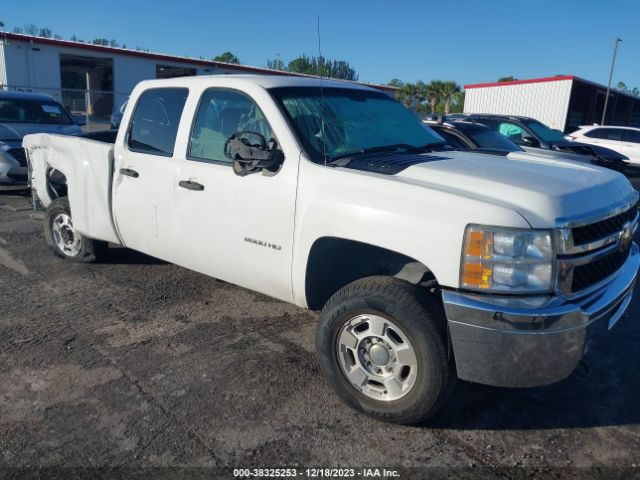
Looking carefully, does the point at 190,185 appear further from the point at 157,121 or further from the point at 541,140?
the point at 541,140

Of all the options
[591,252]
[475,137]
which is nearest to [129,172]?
[591,252]

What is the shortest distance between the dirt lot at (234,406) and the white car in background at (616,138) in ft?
51.4

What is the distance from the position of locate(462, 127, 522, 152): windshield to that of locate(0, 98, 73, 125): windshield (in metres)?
7.74

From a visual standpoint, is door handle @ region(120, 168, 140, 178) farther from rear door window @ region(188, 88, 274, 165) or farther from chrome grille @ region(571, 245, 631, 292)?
chrome grille @ region(571, 245, 631, 292)

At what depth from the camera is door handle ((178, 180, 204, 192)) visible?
13.0 ft

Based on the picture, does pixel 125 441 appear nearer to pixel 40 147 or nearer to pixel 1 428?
pixel 1 428

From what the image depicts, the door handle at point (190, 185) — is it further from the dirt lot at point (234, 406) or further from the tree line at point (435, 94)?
the tree line at point (435, 94)

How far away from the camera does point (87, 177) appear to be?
4969 millimetres

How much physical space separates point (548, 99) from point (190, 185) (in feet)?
99.9

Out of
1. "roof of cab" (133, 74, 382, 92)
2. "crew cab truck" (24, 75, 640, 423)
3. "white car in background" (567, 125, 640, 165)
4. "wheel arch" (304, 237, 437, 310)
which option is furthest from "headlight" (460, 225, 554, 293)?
"white car in background" (567, 125, 640, 165)

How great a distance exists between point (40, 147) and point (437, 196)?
4646 millimetres

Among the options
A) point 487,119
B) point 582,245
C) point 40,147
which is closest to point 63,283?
point 40,147

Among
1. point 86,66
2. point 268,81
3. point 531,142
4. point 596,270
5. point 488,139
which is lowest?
point 596,270

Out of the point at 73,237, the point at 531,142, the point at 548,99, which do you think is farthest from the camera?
the point at 548,99
